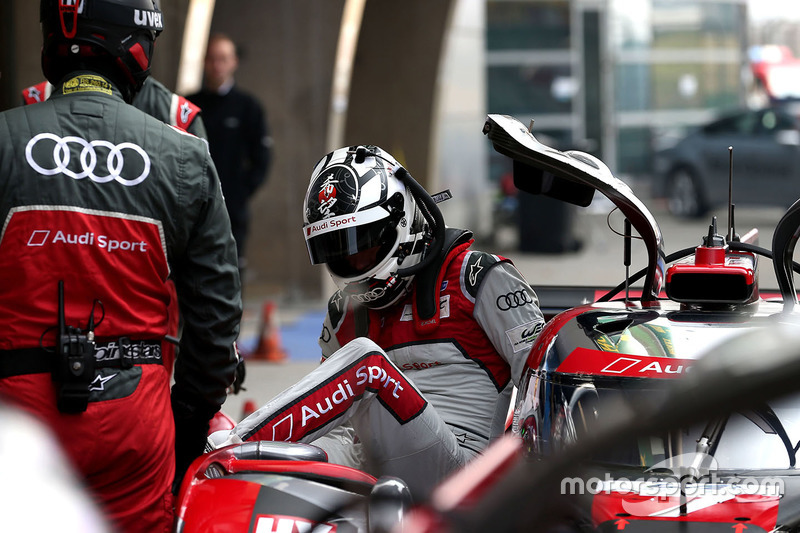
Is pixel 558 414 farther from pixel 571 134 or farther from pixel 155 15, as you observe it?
pixel 571 134

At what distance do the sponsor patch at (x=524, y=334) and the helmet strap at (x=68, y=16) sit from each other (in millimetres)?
1493

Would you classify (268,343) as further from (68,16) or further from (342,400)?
(68,16)

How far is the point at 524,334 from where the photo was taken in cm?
329

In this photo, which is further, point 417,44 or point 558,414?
point 417,44

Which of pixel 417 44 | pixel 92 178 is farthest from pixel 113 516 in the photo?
pixel 417 44

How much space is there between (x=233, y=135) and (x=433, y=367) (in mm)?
4784

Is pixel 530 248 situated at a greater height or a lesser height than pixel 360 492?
lesser

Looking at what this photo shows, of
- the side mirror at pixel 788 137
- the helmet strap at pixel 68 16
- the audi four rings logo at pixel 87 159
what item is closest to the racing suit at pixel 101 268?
the audi four rings logo at pixel 87 159

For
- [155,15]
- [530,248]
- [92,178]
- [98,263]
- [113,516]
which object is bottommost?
[530,248]

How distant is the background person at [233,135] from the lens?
25.8 ft

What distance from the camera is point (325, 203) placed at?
10.9ft

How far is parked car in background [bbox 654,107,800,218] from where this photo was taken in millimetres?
14500

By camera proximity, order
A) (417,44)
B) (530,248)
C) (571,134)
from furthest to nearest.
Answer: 1. (571,134)
2. (530,248)
3. (417,44)

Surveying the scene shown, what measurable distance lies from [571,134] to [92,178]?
56.5ft
